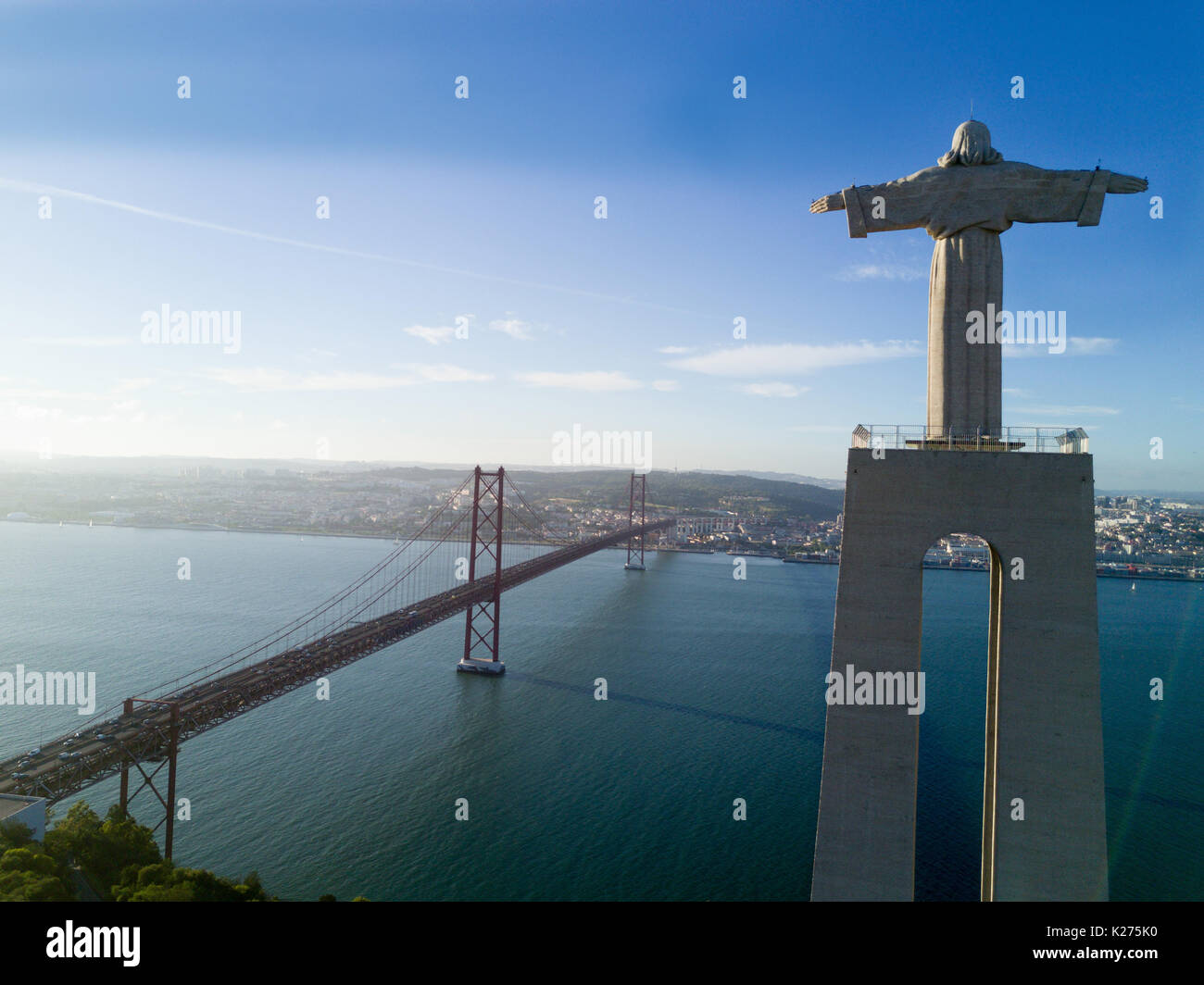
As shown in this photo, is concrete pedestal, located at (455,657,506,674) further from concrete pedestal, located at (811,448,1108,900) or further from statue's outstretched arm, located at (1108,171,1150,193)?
statue's outstretched arm, located at (1108,171,1150,193)

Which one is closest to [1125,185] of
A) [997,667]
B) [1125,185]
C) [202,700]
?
[1125,185]

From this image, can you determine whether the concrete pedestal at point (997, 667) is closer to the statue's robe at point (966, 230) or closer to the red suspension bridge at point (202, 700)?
the statue's robe at point (966, 230)

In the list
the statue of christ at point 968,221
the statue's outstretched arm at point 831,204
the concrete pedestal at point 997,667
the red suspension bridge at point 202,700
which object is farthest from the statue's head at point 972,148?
the red suspension bridge at point 202,700

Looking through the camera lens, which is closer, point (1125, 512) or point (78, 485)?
point (1125, 512)

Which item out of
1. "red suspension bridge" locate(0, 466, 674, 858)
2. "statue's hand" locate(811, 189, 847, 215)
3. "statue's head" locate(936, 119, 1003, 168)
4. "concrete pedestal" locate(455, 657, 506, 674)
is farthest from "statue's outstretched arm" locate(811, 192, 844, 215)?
"concrete pedestal" locate(455, 657, 506, 674)

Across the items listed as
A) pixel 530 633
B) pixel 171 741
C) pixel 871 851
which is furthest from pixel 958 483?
pixel 530 633

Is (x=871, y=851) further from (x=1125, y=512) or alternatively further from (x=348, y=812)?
(x=1125, y=512)
